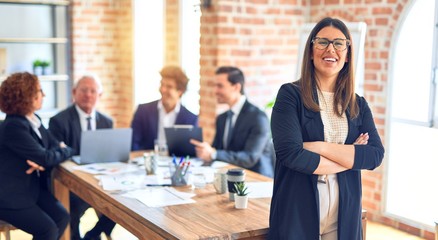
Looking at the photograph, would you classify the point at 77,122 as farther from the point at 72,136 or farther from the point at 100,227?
the point at 100,227

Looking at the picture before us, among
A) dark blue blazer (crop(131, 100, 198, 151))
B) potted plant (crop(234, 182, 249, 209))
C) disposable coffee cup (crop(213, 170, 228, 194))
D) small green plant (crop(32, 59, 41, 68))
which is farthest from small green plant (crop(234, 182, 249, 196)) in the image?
small green plant (crop(32, 59, 41, 68))

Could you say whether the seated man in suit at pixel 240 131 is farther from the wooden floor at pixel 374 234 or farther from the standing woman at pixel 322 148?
the standing woman at pixel 322 148

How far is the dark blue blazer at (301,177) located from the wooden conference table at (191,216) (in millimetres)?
180

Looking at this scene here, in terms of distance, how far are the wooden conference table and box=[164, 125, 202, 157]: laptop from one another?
27.6 inches

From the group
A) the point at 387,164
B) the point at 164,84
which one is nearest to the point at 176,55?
the point at 164,84

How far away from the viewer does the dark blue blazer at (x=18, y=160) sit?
3479mm

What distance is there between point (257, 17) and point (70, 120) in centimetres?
189

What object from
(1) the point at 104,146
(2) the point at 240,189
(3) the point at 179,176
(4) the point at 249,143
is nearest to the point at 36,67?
(1) the point at 104,146

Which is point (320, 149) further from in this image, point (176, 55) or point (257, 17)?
point (176, 55)

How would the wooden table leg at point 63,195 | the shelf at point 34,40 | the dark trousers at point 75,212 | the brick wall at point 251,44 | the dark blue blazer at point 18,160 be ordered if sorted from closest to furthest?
the dark blue blazer at point 18,160, the wooden table leg at point 63,195, the dark trousers at point 75,212, the brick wall at point 251,44, the shelf at point 34,40

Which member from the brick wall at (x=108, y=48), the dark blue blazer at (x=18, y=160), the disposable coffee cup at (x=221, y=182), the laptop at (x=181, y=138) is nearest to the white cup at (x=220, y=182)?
the disposable coffee cup at (x=221, y=182)

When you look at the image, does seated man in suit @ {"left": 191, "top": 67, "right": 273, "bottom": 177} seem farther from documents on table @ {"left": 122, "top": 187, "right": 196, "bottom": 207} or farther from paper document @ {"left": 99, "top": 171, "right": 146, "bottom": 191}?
documents on table @ {"left": 122, "top": 187, "right": 196, "bottom": 207}

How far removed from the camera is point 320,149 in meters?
2.48

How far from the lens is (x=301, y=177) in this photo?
246cm
